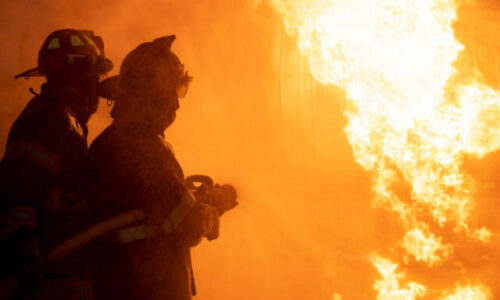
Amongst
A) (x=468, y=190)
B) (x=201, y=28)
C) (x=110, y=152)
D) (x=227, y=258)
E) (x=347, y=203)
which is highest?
(x=468, y=190)

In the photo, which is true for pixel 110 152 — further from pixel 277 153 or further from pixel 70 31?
pixel 277 153

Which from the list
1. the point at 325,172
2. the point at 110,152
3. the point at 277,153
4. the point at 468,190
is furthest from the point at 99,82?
the point at 468,190

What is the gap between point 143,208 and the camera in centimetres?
264

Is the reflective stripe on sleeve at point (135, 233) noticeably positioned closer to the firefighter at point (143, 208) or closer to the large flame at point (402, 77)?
the firefighter at point (143, 208)

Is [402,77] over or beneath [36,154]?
over

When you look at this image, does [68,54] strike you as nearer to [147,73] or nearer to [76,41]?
[76,41]

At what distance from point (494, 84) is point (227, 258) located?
28.9 ft

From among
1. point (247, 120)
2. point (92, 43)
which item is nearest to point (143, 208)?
point (92, 43)

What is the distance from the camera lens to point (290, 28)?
24.9 feet

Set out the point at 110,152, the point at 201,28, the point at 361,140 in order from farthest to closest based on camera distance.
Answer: the point at 361,140 < the point at 201,28 < the point at 110,152

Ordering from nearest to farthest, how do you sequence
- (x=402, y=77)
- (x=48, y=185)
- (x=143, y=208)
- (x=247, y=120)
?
(x=48, y=185) < (x=143, y=208) < (x=402, y=77) < (x=247, y=120)

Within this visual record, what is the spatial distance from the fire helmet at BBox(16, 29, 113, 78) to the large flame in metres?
4.59

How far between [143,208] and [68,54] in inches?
42.6

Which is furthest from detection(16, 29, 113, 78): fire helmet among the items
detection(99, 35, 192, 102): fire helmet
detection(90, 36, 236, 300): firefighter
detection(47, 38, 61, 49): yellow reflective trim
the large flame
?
the large flame
